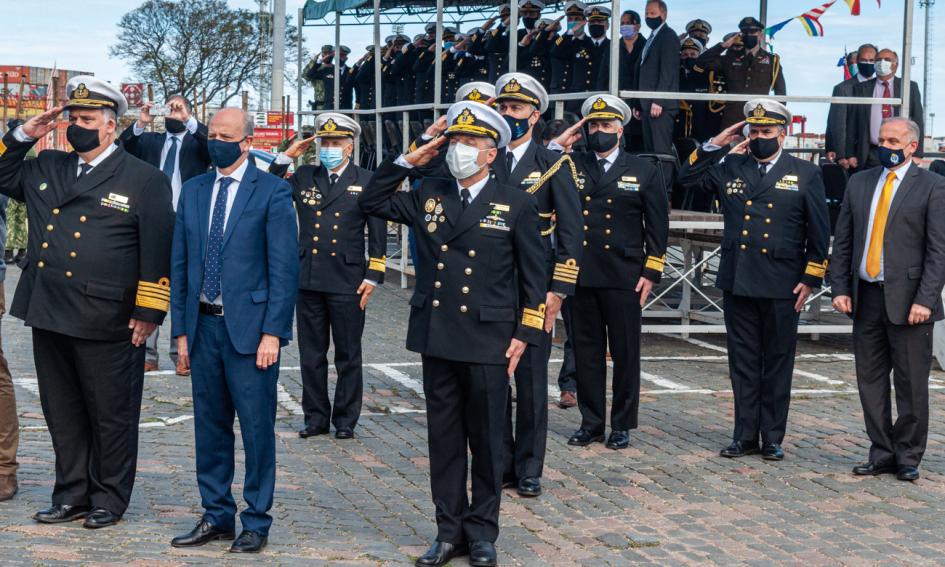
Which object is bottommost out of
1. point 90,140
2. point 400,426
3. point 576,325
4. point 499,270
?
point 400,426

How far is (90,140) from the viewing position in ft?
21.4

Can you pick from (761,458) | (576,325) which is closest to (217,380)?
(576,325)

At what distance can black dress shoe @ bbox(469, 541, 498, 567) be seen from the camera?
6059 mm

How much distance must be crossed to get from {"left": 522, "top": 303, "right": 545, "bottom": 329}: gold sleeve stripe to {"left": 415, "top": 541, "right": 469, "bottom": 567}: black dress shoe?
40.9 inches

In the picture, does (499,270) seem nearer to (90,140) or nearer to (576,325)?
(90,140)

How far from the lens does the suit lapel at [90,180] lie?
21.2 feet

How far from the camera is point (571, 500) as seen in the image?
739cm

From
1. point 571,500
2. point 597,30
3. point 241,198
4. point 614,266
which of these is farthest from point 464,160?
point 597,30

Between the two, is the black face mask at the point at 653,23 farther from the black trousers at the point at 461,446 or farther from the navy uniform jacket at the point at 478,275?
the black trousers at the point at 461,446

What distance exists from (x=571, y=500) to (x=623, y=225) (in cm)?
215

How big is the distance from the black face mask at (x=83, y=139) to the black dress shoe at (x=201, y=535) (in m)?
1.82

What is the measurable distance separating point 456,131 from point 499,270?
64cm

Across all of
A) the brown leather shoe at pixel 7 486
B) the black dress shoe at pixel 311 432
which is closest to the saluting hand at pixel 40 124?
the brown leather shoe at pixel 7 486

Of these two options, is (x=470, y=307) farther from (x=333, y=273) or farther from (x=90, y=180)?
(x=333, y=273)
